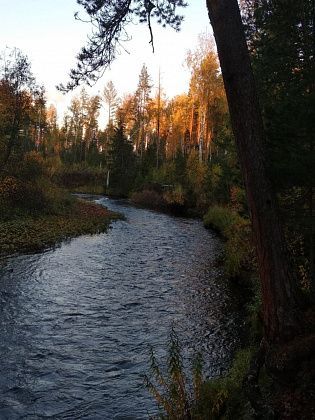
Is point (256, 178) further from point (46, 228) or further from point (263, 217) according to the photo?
point (46, 228)

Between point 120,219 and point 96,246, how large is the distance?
9384 mm

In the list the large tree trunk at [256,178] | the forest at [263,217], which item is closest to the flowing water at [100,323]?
the forest at [263,217]

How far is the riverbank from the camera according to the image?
16.5 metres

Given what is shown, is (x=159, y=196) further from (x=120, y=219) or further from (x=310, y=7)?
(x=310, y=7)

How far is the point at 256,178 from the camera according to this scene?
5.09 meters

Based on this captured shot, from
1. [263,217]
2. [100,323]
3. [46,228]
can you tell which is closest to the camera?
[263,217]

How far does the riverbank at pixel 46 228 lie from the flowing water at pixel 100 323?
1029 mm

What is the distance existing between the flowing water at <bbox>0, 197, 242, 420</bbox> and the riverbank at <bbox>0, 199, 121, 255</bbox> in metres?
1.03

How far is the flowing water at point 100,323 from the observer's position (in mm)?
6316

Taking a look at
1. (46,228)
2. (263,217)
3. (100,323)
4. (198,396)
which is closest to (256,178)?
(263,217)

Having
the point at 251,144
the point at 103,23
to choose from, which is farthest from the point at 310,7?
the point at 251,144

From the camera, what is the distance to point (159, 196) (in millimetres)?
37250

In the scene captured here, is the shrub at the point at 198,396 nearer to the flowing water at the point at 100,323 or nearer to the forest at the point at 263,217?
the forest at the point at 263,217

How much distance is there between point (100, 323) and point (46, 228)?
1176 centimetres
